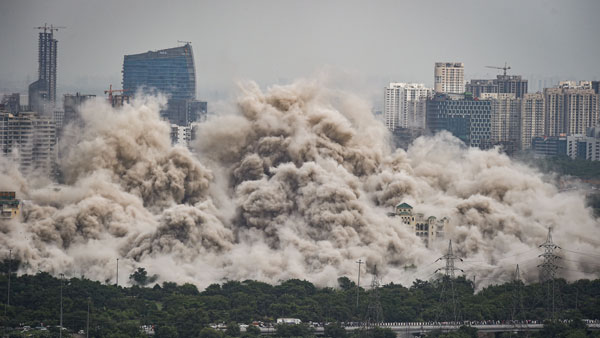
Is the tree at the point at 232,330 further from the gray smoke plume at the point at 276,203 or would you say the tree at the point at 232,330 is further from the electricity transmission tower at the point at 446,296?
the gray smoke plume at the point at 276,203

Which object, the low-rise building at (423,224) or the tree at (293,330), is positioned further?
the low-rise building at (423,224)

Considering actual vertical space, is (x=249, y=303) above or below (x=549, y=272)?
below

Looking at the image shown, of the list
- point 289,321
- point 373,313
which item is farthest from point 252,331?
point 373,313

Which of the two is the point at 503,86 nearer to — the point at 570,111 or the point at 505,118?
the point at 570,111

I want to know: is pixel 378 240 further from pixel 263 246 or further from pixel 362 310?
pixel 362 310

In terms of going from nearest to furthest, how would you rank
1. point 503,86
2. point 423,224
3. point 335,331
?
point 335,331 → point 423,224 → point 503,86

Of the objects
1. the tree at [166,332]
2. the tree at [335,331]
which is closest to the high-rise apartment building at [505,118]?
the tree at [335,331]

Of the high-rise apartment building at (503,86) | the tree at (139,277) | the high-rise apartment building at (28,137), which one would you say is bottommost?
the tree at (139,277)
